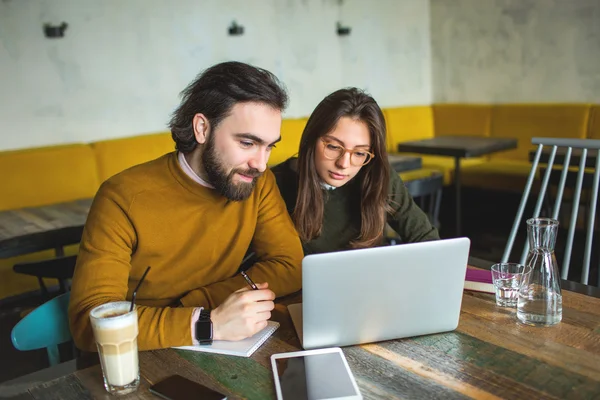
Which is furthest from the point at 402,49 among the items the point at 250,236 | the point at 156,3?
the point at 250,236

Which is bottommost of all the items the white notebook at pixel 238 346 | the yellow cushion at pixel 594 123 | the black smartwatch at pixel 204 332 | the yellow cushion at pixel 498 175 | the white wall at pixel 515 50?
the yellow cushion at pixel 498 175

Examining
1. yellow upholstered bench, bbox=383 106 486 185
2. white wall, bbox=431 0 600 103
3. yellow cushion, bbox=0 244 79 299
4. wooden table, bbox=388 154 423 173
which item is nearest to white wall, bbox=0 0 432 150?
yellow upholstered bench, bbox=383 106 486 185

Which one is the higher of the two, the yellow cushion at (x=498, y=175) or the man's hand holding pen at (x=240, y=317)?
the man's hand holding pen at (x=240, y=317)

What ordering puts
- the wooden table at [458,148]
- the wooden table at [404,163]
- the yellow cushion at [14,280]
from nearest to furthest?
the yellow cushion at [14,280]
the wooden table at [404,163]
the wooden table at [458,148]

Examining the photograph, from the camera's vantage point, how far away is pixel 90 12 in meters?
3.56

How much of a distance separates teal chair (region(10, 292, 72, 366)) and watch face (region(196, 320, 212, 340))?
375 mm

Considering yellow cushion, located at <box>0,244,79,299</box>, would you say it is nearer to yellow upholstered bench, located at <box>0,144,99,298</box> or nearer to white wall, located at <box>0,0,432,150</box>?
yellow upholstered bench, located at <box>0,144,99,298</box>

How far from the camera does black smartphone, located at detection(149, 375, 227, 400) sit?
2.98ft

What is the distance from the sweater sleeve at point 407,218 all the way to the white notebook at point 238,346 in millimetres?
797

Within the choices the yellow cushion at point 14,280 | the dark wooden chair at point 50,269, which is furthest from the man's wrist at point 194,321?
the yellow cushion at point 14,280

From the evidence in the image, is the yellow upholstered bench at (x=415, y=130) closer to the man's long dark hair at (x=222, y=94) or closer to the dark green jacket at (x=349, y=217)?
the dark green jacket at (x=349, y=217)

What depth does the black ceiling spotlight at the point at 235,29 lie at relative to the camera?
4.21 m

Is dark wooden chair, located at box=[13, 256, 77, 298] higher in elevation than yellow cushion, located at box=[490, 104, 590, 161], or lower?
lower

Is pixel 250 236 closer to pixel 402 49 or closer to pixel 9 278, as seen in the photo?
pixel 9 278
